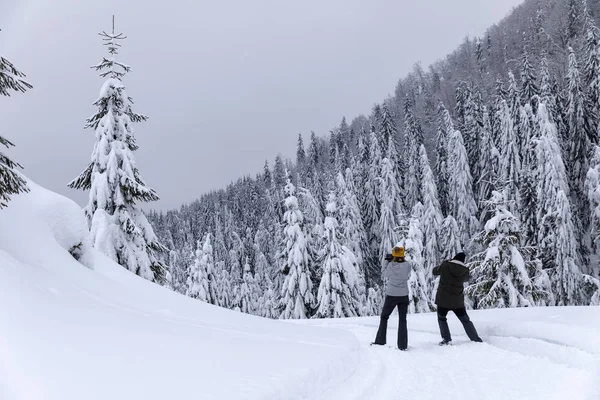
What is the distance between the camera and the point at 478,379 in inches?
215

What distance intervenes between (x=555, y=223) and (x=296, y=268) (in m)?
20.1

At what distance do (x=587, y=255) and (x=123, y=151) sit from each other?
40609mm

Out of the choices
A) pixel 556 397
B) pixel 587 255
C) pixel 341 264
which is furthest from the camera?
pixel 587 255

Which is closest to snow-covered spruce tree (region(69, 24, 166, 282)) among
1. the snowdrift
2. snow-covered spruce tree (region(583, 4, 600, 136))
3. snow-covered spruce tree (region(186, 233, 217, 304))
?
the snowdrift

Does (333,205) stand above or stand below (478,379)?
above

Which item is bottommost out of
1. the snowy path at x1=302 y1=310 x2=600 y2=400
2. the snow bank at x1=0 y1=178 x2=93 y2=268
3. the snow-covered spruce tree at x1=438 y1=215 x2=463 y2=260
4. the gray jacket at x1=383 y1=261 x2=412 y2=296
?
the snowy path at x1=302 y1=310 x2=600 y2=400

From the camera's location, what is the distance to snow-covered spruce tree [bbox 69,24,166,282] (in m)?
16.0

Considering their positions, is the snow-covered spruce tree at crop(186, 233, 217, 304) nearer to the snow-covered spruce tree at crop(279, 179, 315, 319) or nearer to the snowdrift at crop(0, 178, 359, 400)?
the snow-covered spruce tree at crop(279, 179, 315, 319)

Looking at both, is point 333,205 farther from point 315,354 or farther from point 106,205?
point 315,354

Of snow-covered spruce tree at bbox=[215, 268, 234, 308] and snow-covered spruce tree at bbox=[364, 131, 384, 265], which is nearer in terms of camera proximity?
snow-covered spruce tree at bbox=[215, 268, 234, 308]

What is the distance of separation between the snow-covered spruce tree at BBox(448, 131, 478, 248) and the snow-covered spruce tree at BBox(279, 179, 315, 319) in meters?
22.9

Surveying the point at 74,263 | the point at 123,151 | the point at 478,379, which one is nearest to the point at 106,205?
the point at 123,151

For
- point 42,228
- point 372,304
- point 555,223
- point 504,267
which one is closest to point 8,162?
point 42,228

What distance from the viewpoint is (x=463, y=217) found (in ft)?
153
